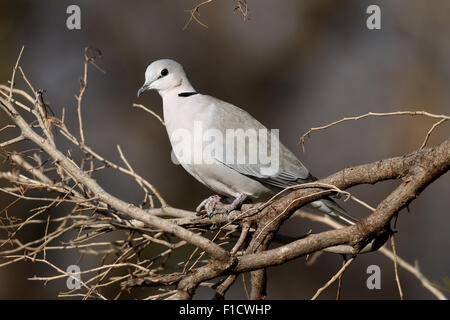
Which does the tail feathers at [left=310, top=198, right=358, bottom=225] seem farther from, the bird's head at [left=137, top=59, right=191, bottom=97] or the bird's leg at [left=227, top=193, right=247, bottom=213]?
the bird's head at [left=137, top=59, right=191, bottom=97]

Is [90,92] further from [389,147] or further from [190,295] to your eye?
[190,295]

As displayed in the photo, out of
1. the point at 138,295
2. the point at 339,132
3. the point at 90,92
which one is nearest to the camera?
the point at 138,295

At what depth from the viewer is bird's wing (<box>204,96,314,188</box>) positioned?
248 centimetres

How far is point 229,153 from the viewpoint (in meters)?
2.51

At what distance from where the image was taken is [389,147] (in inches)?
196

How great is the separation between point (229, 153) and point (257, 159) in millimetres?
129

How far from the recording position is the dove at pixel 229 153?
2436 millimetres

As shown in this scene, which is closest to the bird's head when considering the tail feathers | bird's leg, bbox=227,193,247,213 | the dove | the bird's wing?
the dove

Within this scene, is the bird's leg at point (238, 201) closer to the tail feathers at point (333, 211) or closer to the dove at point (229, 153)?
the dove at point (229, 153)

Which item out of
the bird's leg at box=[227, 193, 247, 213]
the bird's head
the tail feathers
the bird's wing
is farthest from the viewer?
the bird's head

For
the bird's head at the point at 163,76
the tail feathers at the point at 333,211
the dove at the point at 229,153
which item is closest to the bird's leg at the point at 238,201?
the dove at the point at 229,153

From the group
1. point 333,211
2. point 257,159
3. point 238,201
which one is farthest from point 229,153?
point 333,211
